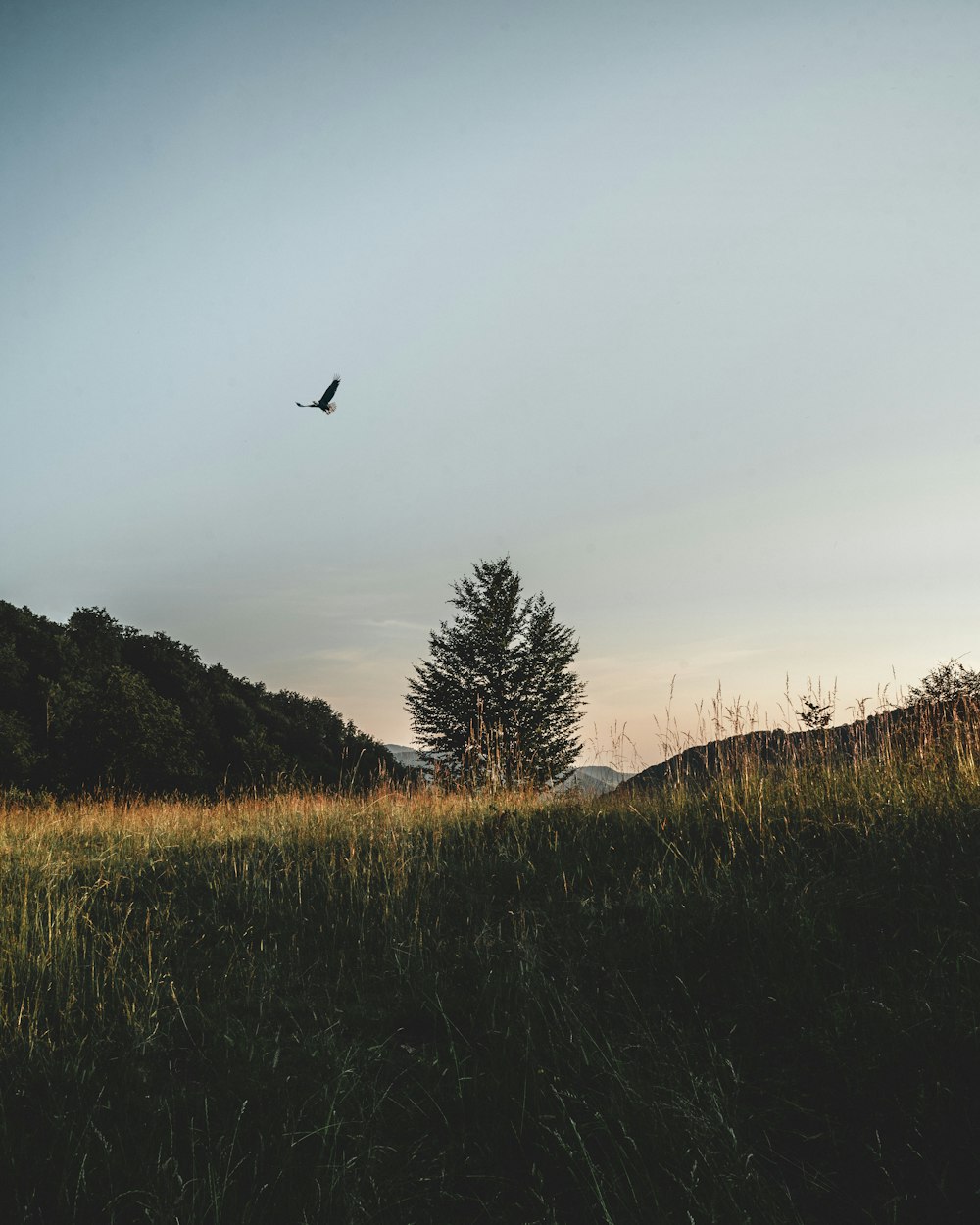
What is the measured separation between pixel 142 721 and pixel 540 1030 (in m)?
26.0

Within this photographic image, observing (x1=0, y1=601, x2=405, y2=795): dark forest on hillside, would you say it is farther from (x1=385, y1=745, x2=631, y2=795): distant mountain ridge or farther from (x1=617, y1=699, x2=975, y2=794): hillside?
(x1=617, y1=699, x2=975, y2=794): hillside

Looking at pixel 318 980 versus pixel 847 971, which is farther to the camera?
pixel 318 980

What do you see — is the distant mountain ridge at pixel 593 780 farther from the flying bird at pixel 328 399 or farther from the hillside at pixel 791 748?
the flying bird at pixel 328 399

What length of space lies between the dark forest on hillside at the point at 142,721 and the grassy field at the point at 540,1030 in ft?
33.6

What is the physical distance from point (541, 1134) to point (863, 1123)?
1.07 metres

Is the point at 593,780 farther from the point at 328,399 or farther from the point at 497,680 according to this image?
the point at 497,680

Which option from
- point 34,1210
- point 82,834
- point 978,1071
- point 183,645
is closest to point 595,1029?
point 978,1071

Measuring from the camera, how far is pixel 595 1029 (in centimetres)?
295

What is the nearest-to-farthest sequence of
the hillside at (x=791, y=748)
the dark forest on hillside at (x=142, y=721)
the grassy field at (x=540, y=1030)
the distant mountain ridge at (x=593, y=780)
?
the grassy field at (x=540, y=1030)
the hillside at (x=791, y=748)
the distant mountain ridge at (x=593, y=780)
the dark forest on hillside at (x=142, y=721)

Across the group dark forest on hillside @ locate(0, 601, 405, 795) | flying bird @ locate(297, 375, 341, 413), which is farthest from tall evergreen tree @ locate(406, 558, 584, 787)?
flying bird @ locate(297, 375, 341, 413)

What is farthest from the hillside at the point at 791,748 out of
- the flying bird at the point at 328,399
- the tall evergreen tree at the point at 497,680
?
the tall evergreen tree at the point at 497,680

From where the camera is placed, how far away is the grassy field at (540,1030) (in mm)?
2105

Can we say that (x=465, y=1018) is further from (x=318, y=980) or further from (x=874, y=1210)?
(x=874, y=1210)

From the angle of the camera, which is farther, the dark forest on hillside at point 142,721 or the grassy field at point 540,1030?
the dark forest on hillside at point 142,721
